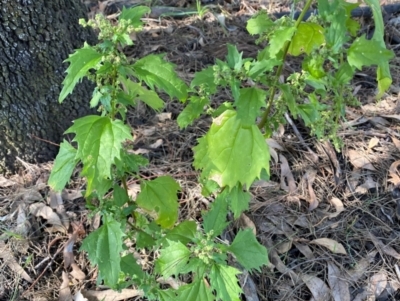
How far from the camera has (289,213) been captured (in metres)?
2.78

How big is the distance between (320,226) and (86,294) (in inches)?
53.8

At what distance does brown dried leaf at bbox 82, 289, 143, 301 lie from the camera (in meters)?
2.44

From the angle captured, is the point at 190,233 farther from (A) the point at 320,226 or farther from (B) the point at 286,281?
(A) the point at 320,226

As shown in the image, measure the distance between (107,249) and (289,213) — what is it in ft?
4.11

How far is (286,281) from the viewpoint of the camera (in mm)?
2529

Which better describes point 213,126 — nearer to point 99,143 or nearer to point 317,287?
point 99,143

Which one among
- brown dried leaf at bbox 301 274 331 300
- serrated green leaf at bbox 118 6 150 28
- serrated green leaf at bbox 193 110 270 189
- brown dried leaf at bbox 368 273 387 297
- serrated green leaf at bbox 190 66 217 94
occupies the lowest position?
brown dried leaf at bbox 368 273 387 297

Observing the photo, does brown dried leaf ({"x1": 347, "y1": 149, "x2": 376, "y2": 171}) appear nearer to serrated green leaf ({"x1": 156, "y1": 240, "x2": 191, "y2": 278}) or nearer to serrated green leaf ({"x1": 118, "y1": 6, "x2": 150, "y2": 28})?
serrated green leaf ({"x1": 156, "y1": 240, "x2": 191, "y2": 278})

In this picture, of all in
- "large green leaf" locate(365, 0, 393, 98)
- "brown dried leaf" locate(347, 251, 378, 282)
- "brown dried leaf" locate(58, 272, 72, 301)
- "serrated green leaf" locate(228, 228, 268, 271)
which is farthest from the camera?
"brown dried leaf" locate(347, 251, 378, 282)

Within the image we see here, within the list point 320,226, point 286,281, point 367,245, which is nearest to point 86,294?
point 286,281

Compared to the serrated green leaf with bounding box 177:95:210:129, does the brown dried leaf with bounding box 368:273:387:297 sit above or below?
below

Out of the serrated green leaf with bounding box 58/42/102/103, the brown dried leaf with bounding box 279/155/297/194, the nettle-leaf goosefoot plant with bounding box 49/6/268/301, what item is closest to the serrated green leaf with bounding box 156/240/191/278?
the nettle-leaf goosefoot plant with bounding box 49/6/268/301

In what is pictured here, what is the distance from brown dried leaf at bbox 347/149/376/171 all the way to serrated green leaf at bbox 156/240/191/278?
5.14 feet

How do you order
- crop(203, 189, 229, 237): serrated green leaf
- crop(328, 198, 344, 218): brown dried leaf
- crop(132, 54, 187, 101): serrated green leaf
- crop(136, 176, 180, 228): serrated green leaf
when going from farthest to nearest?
crop(328, 198, 344, 218): brown dried leaf, crop(136, 176, 180, 228): serrated green leaf, crop(203, 189, 229, 237): serrated green leaf, crop(132, 54, 187, 101): serrated green leaf
